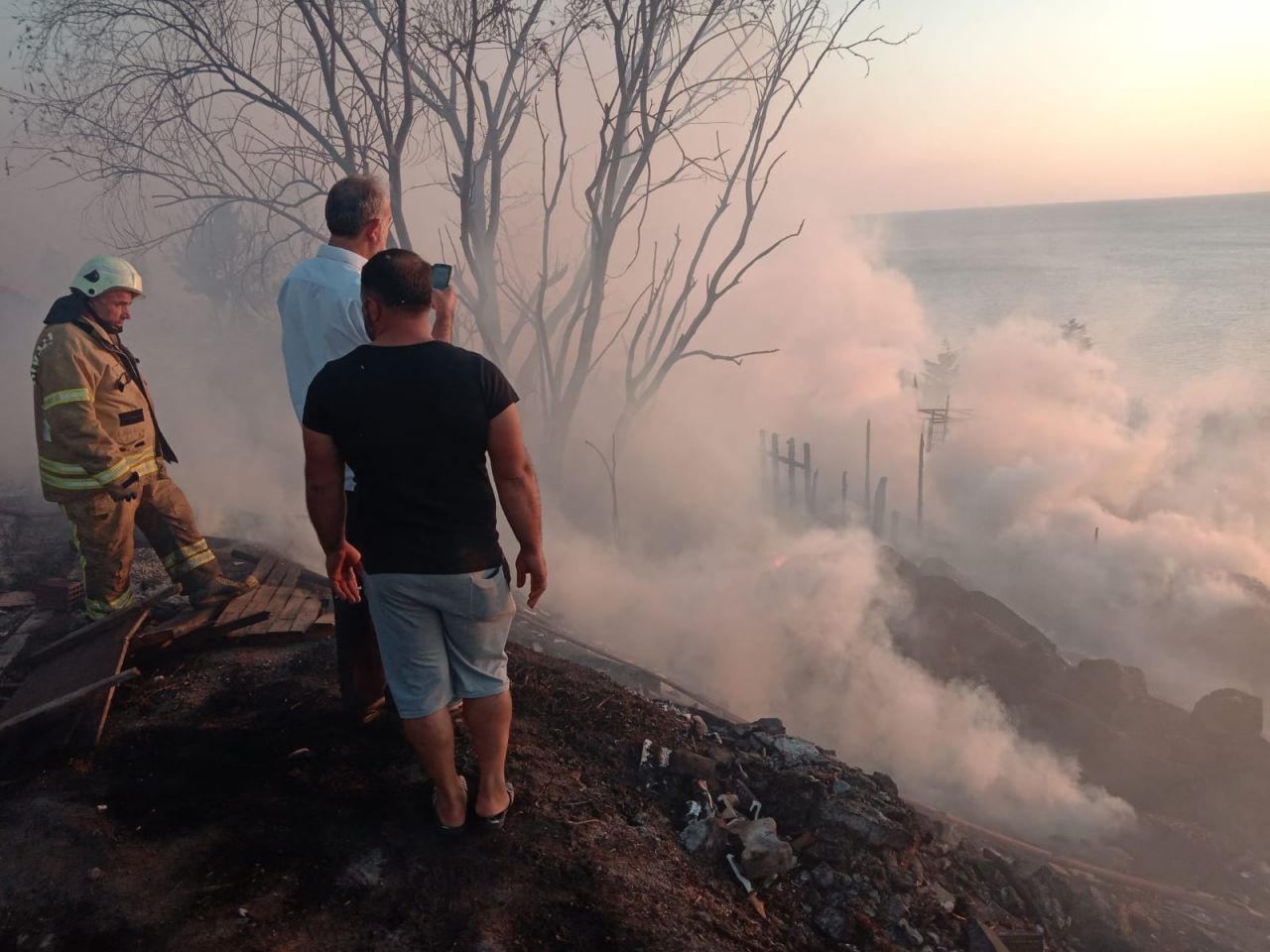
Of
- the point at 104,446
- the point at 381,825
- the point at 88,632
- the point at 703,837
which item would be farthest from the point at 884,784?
the point at 104,446

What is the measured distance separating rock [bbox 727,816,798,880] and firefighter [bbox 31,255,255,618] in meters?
3.09

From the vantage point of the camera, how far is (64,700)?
306 cm

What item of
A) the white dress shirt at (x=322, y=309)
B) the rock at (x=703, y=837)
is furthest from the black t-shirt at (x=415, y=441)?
the rock at (x=703, y=837)

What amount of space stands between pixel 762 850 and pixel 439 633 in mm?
1548

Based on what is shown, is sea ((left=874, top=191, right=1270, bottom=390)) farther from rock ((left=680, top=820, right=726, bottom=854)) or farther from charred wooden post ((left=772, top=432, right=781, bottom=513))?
rock ((left=680, top=820, right=726, bottom=854))

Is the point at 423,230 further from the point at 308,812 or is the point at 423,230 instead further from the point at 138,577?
the point at 308,812

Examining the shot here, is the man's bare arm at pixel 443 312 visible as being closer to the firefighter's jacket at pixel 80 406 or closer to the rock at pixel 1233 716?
the firefighter's jacket at pixel 80 406

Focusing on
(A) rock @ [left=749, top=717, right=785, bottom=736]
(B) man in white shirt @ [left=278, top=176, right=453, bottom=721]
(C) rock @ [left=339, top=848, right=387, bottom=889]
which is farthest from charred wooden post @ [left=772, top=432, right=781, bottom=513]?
(C) rock @ [left=339, top=848, right=387, bottom=889]

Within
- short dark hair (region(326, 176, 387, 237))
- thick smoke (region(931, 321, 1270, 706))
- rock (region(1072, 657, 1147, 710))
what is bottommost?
thick smoke (region(931, 321, 1270, 706))

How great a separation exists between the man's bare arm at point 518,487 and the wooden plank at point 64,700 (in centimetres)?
180

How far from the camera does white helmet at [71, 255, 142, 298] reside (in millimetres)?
3875

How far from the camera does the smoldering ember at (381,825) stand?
89.7 inches

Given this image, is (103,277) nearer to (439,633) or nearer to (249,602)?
(249,602)

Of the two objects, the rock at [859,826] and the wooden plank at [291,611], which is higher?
the wooden plank at [291,611]
